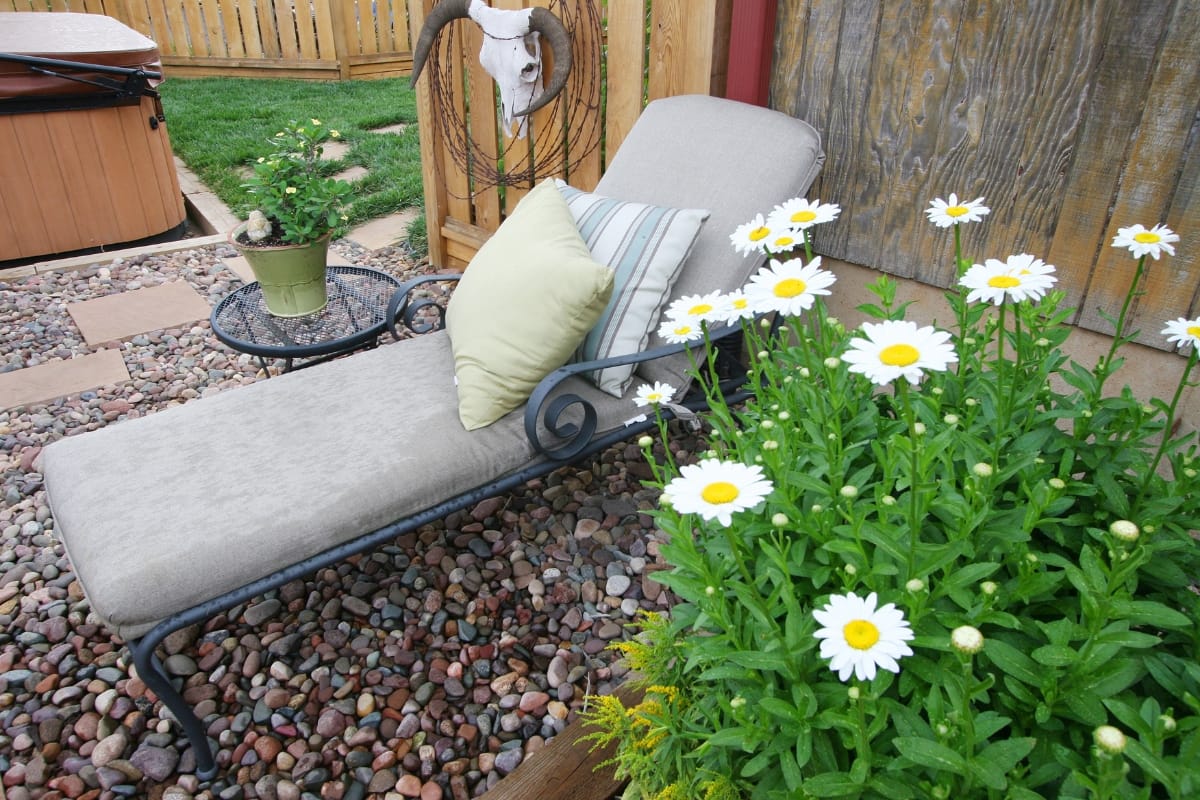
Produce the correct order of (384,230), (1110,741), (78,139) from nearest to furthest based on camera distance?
1. (1110,741)
2. (78,139)
3. (384,230)

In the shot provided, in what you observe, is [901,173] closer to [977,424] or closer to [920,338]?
[977,424]

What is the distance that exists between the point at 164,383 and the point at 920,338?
3.01 meters

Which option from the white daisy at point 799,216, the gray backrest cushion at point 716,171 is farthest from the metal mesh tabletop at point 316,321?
the white daisy at point 799,216

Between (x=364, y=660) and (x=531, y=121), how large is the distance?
2.14 metres

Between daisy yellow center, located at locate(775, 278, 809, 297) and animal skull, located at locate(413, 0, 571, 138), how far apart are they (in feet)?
6.30

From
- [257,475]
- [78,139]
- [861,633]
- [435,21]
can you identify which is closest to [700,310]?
[861,633]

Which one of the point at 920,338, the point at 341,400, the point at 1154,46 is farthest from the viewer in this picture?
the point at 341,400

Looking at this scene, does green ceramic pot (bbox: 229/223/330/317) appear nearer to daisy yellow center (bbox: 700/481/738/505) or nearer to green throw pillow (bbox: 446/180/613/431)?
green throw pillow (bbox: 446/180/613/431)

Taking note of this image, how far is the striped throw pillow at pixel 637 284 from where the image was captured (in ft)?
6.59

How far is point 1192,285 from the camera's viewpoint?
5.46 feet

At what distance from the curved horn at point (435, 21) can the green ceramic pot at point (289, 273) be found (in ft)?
3.38

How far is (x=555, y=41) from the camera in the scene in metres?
2.62

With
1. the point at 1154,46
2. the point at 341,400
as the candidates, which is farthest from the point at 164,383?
the point at 1154,46

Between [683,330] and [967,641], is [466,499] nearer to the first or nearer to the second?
[683,330]
